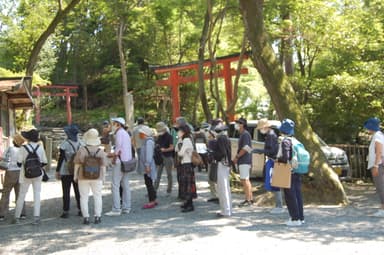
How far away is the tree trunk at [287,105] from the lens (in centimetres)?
873

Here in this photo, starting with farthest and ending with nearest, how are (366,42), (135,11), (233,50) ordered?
(135,11)
(233,50)
(366,42)

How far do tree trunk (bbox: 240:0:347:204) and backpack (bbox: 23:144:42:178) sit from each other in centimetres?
489

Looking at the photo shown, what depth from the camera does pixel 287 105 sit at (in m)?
9.22

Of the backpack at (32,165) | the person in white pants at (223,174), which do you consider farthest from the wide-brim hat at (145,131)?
the backpack at (32,165)

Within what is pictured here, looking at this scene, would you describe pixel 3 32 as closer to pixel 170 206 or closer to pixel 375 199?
pixel 170 206

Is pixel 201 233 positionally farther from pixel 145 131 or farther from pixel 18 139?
pixel 18 139

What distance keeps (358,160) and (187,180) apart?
742 cm

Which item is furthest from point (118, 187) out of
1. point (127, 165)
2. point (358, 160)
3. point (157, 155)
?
point (358, 160)

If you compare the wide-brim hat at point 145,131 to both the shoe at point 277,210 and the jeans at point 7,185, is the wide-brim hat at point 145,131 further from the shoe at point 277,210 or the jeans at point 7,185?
the shoe at point 277,210

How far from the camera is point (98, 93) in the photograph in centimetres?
3581

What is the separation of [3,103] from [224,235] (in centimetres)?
736

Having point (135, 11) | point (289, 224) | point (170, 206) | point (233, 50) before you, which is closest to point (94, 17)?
point (135, 11)

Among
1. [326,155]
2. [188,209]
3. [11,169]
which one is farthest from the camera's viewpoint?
[326,155]

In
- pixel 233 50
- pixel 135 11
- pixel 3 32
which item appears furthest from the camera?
pixel 3 32
